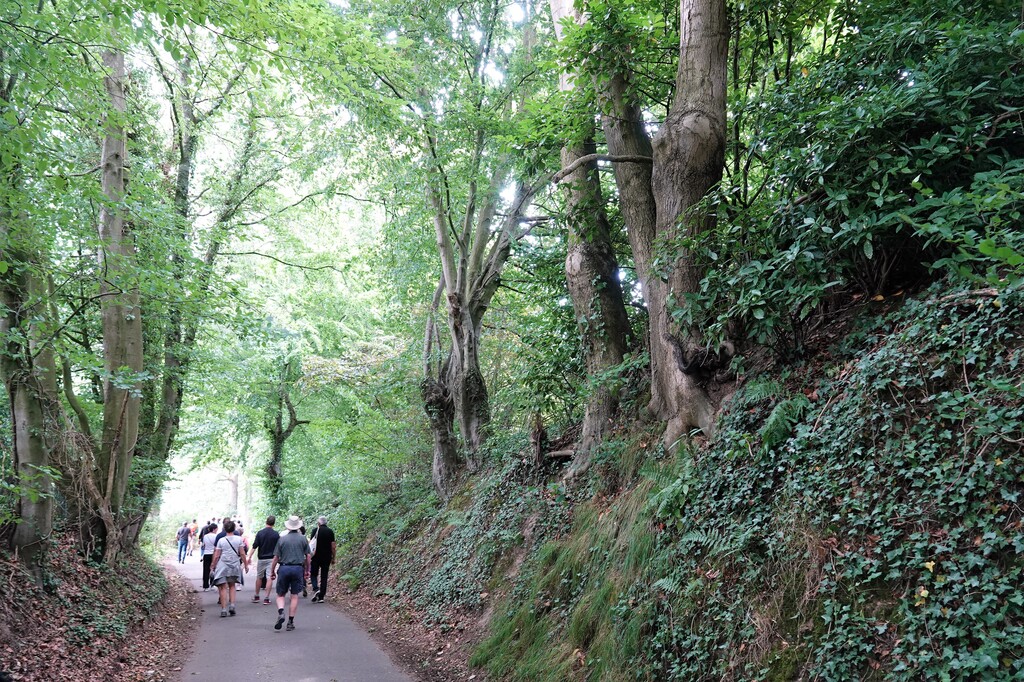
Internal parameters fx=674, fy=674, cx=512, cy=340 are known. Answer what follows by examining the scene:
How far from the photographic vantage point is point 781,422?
18.8 feet

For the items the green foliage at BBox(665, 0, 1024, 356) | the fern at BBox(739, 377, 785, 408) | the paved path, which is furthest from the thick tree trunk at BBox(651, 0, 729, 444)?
the paved path

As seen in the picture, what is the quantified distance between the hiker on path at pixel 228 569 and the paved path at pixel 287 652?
0.40 meters

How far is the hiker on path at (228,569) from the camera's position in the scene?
13.6m

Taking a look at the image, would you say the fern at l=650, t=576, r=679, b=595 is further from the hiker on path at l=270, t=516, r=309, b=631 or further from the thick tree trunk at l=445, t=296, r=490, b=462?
the thick tree trunk at l=445, t=296, r=490, b=462

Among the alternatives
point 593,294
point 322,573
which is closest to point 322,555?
point 322,573

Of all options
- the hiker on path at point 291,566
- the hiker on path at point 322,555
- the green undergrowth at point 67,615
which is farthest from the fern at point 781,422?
the hiker on path at point 322,555

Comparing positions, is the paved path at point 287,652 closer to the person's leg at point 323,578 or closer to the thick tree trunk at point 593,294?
the person's leg at point 323,578

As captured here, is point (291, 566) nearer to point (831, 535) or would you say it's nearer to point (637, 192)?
point (637, 192)

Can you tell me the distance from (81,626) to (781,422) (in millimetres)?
8994

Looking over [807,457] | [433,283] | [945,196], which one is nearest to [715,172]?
[945,196]

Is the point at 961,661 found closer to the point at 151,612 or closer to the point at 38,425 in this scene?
the point at 38,425

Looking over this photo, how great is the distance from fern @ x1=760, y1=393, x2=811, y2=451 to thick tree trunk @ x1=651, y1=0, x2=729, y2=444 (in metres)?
1.23

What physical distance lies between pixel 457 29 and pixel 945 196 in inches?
474

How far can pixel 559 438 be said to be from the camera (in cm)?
1136
